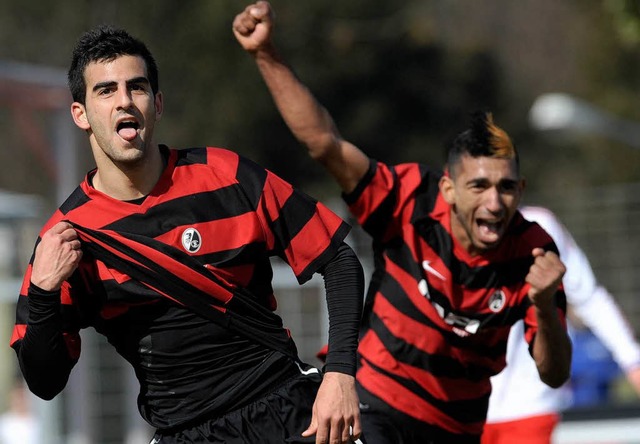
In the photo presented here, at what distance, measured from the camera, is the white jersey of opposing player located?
6684 millimetres

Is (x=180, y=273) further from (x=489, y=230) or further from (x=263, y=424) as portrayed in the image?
(x=489, y=230)

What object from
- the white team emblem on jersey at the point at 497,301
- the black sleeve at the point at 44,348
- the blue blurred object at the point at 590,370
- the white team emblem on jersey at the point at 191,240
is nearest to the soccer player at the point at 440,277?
the white team emblem on jersey at the point at 497,301

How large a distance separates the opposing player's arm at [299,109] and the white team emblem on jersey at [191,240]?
1.22 m

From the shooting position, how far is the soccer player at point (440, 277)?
200 inches

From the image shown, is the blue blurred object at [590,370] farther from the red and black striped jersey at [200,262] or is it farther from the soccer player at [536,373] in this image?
the red and black striped jersey at [200,262]

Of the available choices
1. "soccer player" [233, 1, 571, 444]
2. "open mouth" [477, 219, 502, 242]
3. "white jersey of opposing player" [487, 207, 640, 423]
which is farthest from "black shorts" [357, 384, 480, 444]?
"white jersey of opposing player" [487, 207, 640, 423]

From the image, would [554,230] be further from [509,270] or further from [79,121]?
[79,121]

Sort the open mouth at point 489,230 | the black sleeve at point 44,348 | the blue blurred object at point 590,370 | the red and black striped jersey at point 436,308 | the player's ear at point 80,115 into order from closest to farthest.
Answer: the black sleeve at point 44,348 → the player's ear at point 80,115 → the open mouth at point 489,230 → the red and black striped jersey at point 436,308 → the blue blurred object at point 590,370

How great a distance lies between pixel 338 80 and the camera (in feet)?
102

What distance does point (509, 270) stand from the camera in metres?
5.17

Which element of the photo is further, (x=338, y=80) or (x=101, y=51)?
(x=338, y=80)

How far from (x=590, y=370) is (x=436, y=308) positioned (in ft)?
24.5

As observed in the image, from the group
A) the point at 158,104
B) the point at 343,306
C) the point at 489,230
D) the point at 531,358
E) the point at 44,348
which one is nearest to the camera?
the point at 44,348

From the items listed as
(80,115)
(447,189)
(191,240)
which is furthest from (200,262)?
(447,189)
